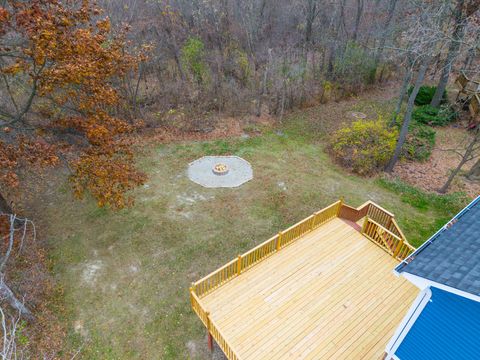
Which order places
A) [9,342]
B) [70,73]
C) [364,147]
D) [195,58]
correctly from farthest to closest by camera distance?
[195,58], [364,147], [70,73], [9,342]

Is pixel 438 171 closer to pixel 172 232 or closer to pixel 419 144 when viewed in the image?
pixel 419 144

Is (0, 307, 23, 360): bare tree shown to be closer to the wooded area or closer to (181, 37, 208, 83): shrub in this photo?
the wooded area

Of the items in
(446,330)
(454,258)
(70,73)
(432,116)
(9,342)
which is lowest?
(432,116)

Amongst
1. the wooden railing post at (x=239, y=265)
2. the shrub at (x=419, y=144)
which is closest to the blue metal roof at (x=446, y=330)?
the wooden railing post at (x=239, y=265)

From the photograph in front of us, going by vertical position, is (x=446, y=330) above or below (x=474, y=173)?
above

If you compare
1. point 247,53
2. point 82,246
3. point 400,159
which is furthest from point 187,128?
point 400,159

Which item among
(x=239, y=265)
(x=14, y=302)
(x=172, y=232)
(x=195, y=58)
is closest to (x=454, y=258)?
(x=239, y=265)

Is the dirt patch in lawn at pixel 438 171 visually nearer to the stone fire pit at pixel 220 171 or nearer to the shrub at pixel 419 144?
the shrub at pixel 419 144
